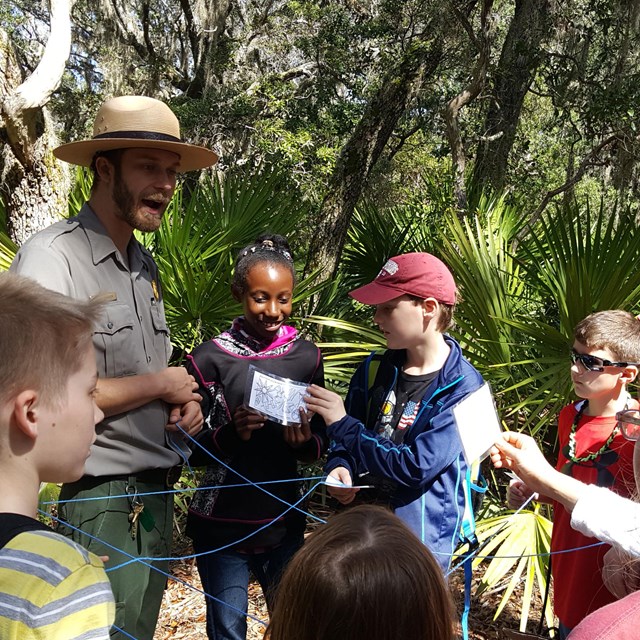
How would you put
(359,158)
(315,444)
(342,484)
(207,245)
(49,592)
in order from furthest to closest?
(359,158), (207,245), (315,444), (342,484), (49,592)

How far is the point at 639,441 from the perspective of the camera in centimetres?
169

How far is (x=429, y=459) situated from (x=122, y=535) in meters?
1.05

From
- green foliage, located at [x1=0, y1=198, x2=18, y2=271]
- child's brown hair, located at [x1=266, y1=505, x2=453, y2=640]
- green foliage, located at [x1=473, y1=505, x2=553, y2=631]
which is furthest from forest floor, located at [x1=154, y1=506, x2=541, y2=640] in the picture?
child's brown hair, located at [x1=266, y1=505, x2=453, y2=640]

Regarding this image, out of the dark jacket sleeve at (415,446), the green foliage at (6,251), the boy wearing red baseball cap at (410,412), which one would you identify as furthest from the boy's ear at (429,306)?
the green foliage at (6,251)

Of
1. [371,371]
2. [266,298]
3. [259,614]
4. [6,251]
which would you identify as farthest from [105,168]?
[259,614]

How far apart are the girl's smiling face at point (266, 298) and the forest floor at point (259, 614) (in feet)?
5.90

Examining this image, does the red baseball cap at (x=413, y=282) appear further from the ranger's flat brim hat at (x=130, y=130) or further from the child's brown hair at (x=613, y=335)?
the ranger's flat brim hat at (x=130, y=130)

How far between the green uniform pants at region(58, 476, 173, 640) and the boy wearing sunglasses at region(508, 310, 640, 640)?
52.2 inches

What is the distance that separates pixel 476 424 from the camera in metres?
2.10

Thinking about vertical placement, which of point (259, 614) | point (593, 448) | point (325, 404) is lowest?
point (259, 614)

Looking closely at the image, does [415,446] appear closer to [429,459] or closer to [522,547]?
[429,459]

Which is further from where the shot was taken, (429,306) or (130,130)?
(429,306)

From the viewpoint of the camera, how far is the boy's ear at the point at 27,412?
1.29 metres

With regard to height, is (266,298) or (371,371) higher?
(266,298)
